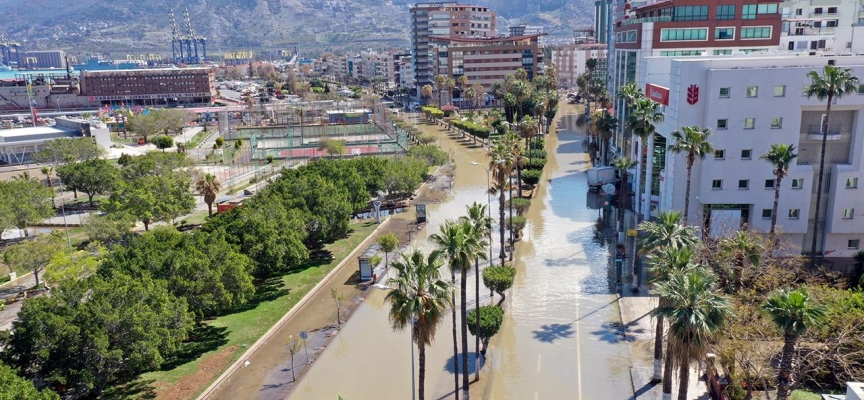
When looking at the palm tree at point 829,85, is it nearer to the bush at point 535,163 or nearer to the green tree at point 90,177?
the bush at point 535,163

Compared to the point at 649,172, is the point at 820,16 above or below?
above

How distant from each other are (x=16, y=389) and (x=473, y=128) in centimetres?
9956

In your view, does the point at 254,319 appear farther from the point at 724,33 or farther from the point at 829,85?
the point at 724,33

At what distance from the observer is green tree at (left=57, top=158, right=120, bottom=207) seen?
236 ft

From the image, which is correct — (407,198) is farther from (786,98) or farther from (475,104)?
(475,104)

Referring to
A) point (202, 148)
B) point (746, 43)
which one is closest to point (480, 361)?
point (746, 43)

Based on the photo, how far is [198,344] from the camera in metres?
37.4

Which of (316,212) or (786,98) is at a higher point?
(786,98)

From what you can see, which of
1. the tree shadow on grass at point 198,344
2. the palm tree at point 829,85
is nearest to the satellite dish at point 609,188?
the palm tree at point 829,85

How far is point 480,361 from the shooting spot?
35.4m

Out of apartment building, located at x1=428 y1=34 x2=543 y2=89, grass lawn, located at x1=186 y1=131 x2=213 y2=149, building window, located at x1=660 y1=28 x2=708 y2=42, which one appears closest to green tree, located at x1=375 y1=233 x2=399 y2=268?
building window, located at x1=660 y1=28 x2=708 y2=42

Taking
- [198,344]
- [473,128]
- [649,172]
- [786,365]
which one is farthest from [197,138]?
[786,365]

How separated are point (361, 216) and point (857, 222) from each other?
44879 millimetres

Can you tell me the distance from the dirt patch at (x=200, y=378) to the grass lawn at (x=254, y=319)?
17 centimetres
